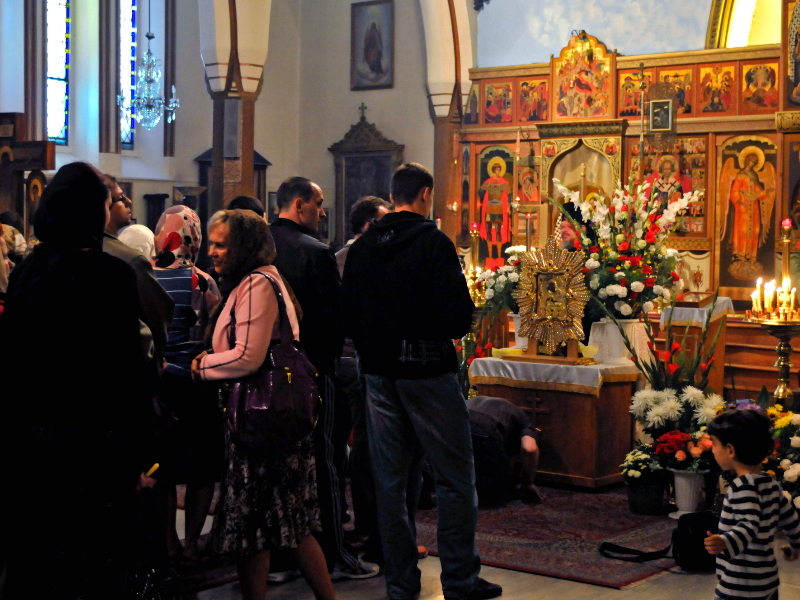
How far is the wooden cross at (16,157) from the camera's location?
9.07 metres

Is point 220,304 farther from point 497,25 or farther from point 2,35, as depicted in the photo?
point 497,25

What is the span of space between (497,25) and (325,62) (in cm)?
338

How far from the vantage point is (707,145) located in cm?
1334

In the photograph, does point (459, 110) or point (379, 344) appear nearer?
point (379, 344)

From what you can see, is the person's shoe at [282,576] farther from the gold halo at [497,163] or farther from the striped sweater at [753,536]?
the gold halo at [497,163]

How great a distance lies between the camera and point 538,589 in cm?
401

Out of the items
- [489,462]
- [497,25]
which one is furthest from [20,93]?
[489,462]

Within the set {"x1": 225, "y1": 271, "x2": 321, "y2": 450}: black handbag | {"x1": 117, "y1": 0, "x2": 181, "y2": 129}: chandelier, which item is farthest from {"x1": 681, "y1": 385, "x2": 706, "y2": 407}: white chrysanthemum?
{"x1": 117, "y1": 0, "x2": 181, "y2": 129}: chandelier

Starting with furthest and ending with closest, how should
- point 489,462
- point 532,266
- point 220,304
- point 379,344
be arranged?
1. point 532,266
2. point 489,462
3. point 379,344
4. point 220,304

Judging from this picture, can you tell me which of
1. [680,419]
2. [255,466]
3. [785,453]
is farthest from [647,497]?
[255,466]

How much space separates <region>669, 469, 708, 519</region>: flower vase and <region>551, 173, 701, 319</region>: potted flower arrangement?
1288 millimetres

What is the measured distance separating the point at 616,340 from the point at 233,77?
7.95 meters

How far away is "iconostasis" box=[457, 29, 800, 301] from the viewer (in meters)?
13.0

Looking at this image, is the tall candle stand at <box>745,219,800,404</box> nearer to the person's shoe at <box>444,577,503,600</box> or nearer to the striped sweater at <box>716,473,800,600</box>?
the person's shoe at <box>444,577,503,600</box>
